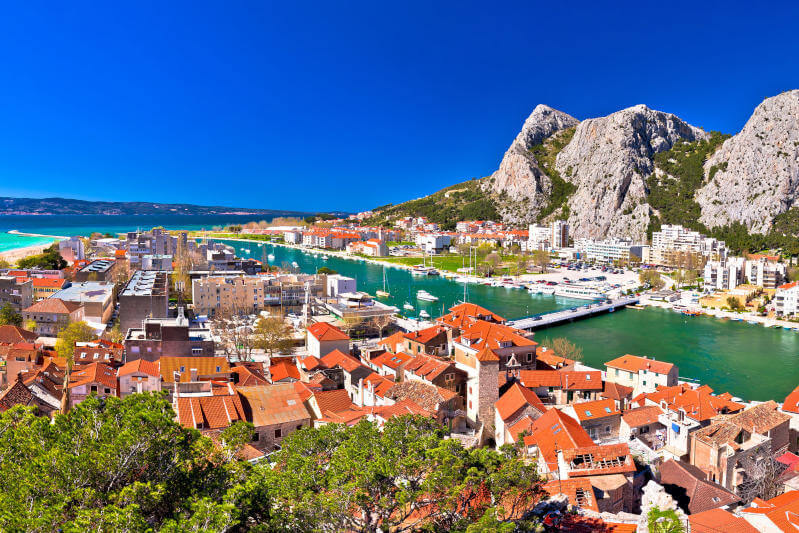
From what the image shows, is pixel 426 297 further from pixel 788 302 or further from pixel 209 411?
pixel 209 411

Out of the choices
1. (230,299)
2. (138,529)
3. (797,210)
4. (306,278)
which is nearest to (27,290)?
(230,299)

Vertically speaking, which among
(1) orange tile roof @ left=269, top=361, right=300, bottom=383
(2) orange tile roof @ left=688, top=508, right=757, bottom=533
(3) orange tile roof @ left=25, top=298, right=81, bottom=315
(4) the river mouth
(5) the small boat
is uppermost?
(3) orange tile roof @ left=25, top=298, right=81, bottom=315

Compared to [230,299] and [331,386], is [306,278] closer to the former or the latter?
[230,299]

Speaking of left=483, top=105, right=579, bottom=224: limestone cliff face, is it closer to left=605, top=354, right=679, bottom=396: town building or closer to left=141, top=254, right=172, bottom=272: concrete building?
left=141, top=254, right=172, bottom=272: concrete building

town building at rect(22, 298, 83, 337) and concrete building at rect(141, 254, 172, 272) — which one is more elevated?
concrete building at rect(141, 254, 172, 272)

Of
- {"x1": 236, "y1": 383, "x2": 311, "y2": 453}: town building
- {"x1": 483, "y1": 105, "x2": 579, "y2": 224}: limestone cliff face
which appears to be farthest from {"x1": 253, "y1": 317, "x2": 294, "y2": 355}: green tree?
{"x1": 483, "y1": 105, "x2": 579, "y2": 224}: limestone cliff face

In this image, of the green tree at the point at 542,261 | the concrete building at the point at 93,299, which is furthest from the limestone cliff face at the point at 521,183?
the concrete building at the point at 93,299

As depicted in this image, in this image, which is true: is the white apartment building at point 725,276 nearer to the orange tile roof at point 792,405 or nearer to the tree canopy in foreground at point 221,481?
the orange tile roof at point 792,405
